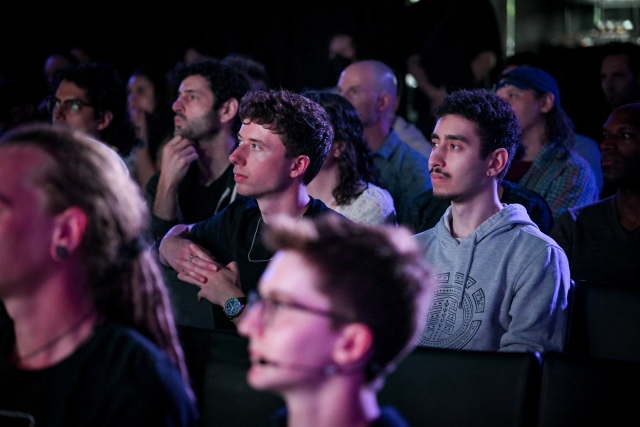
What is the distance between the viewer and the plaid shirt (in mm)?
3777

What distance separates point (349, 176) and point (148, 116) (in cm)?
265

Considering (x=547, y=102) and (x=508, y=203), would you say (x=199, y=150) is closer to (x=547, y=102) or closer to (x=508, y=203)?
(x=508, y=203)

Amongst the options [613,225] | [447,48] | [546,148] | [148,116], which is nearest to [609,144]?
[613,225]

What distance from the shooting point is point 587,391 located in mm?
1731

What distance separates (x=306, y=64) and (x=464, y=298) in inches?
159

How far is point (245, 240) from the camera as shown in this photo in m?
2.69

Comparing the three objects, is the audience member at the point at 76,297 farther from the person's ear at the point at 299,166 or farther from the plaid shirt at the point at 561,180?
the plaid shirt at the point at 561,180

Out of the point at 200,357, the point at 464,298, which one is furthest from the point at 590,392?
the point at 200,357

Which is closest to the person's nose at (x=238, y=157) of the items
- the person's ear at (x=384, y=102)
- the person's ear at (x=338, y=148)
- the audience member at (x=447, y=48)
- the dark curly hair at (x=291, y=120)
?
the dark curly hair at (x=291, y=120)

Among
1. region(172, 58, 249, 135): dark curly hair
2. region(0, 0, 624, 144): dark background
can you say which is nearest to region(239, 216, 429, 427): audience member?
region(172, 58, 249, 135): dark curly hair

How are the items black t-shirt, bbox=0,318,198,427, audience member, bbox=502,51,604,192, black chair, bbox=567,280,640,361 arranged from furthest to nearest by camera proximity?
audience member, bbox=502,51,604,192, black chair, bbox=567,280,640,361, black t-shirt, bbox=0,318,198,427

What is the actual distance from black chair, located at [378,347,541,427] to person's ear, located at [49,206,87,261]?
2.66ft

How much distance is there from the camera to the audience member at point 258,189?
8.65ft

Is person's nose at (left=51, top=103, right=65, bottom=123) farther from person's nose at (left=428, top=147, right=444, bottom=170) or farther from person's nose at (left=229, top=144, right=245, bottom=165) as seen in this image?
person's nose at (left=428, top=147, right=444, bottom=170)
